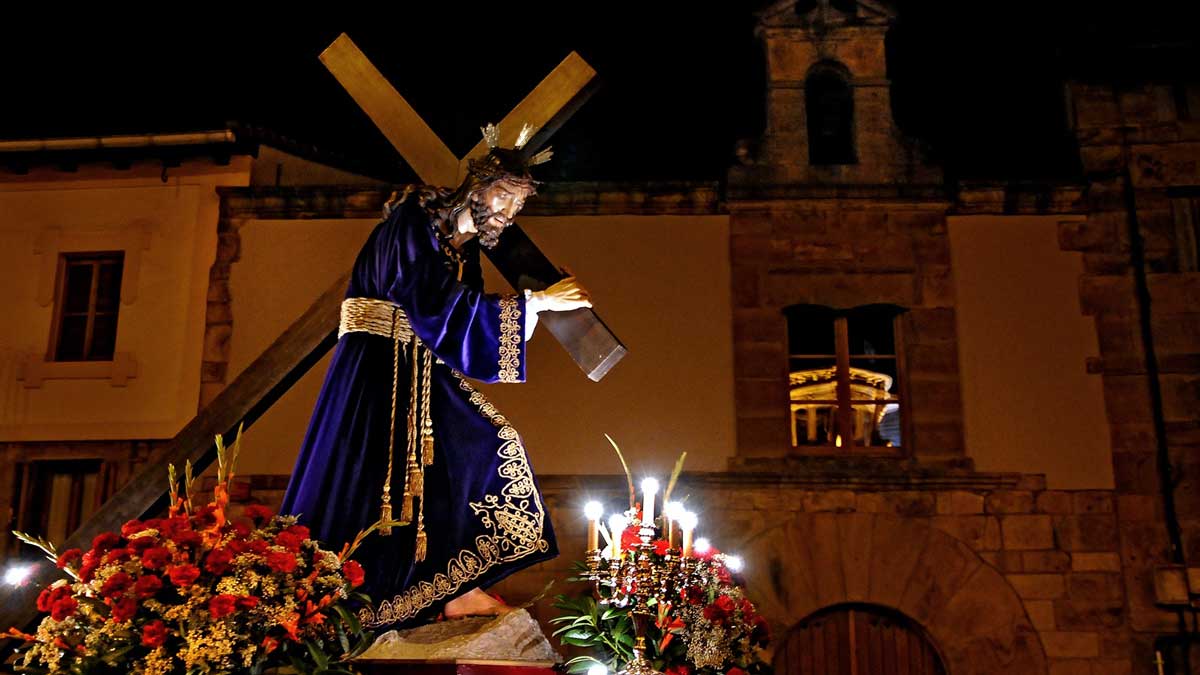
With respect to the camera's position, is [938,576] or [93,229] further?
[93,229]

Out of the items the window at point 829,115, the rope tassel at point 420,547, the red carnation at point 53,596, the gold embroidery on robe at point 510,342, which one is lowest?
the red carnation at point 53,596

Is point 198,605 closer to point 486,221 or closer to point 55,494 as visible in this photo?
point 486,221

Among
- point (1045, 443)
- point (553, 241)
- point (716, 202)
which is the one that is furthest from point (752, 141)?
point (1045, 443)

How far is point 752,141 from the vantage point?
9.69 meters

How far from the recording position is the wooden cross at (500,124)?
5.18 metres

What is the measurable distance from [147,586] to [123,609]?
0.09m

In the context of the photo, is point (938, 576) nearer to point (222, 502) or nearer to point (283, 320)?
point (283, 320)

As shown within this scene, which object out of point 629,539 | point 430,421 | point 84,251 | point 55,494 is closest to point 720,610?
point 629,539

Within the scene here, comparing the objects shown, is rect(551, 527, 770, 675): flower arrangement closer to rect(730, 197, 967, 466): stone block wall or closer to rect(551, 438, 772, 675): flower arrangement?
rect(551, 438, 772, 675): flower arrangement

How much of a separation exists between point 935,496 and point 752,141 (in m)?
3.15

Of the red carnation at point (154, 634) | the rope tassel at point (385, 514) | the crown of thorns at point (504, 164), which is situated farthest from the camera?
the crown of thorns at point (504, 164)

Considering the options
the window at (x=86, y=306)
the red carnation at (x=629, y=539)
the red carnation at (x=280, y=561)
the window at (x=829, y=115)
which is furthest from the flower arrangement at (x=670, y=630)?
the window at (x=86, y=306)

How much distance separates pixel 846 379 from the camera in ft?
30.6

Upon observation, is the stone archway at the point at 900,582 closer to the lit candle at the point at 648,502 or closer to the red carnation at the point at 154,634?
the lit candle at the point at 648,502
